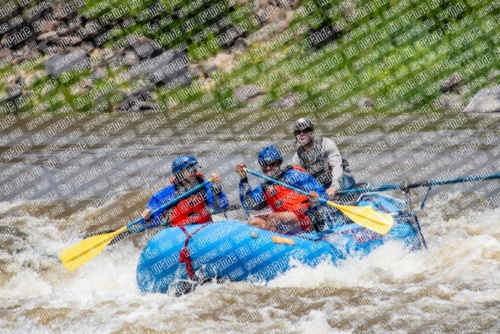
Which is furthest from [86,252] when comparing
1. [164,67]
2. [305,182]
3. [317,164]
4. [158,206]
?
[164,67]

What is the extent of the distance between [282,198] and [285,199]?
3cm

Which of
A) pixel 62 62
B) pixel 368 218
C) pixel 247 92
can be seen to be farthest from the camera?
pixel 62 62

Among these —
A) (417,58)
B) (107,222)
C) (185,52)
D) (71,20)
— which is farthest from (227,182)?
(71,20)

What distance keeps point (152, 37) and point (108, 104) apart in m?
2.27

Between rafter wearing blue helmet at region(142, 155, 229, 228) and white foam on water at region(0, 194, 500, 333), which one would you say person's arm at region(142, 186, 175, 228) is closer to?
rafter wearing blue helmet at region(142, 155, 229, 228)

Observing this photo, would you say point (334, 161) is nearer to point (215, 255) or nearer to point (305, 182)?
point (305, 182)

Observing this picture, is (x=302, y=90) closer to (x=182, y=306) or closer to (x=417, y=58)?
(x=417, y=58)

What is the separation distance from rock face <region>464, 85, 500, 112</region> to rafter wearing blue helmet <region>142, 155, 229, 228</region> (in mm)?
8709

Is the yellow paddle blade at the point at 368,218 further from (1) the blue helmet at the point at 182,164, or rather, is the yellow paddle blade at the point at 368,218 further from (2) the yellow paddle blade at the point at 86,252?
(2) the yellow paddle blade at the point at 86,252

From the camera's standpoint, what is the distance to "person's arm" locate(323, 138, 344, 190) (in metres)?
9.24

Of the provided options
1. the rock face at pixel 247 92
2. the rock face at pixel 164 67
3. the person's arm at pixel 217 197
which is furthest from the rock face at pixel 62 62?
the person's arm at pixel 217 197

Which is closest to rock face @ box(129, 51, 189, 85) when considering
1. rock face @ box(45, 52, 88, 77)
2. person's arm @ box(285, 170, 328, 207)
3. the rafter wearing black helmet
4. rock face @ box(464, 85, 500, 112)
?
rock face @ box(45, 52, 88, 77)

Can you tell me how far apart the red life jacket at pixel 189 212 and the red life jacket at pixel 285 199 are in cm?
73

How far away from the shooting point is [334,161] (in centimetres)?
935
